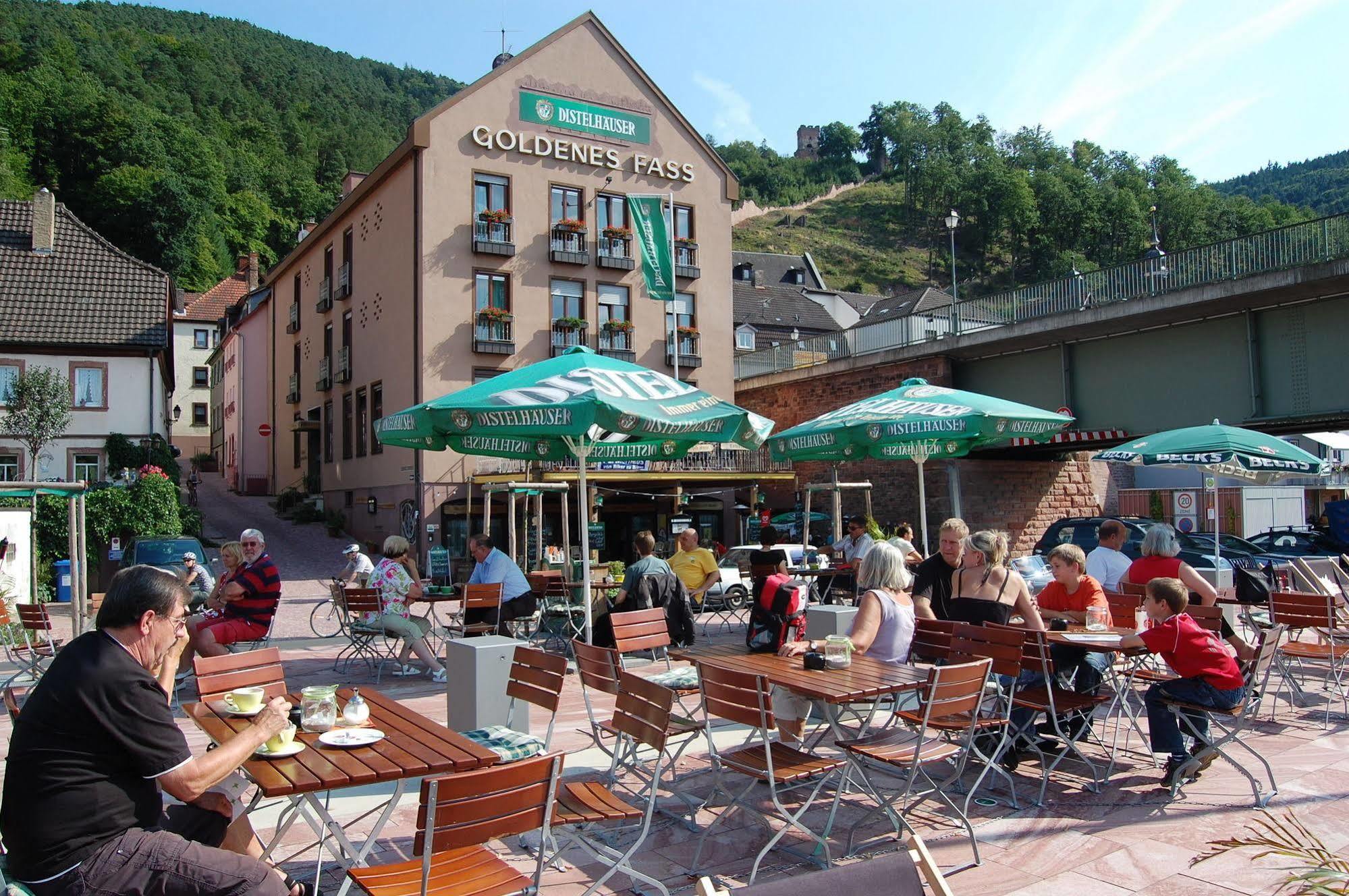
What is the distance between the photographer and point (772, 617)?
684 cm

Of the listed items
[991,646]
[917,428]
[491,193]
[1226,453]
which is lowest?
[991,646]

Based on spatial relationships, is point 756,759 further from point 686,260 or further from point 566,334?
point 686,260

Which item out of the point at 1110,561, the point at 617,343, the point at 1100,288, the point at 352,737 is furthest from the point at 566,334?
the point at 352,737

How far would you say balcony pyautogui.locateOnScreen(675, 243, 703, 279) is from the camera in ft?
93.2

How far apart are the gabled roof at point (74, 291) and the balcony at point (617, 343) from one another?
11.6 metres

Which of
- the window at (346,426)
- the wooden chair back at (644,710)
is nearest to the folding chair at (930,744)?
the wooden chair back at (644,710)

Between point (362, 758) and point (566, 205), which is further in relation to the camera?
point (566, 205)

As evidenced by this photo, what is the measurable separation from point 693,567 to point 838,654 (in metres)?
5.89

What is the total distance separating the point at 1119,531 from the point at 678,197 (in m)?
21.5

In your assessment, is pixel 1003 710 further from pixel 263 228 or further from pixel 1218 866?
pixel 263 228

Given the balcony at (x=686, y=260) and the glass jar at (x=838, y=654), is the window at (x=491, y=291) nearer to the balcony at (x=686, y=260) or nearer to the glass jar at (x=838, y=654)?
the balcony at (x=686, y=260)

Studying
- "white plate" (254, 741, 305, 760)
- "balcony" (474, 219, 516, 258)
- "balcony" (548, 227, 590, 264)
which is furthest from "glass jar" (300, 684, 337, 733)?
"balcony" (548, 227, 590, 264)

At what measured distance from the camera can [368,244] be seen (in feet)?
94.2

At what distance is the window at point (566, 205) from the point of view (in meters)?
27.0
